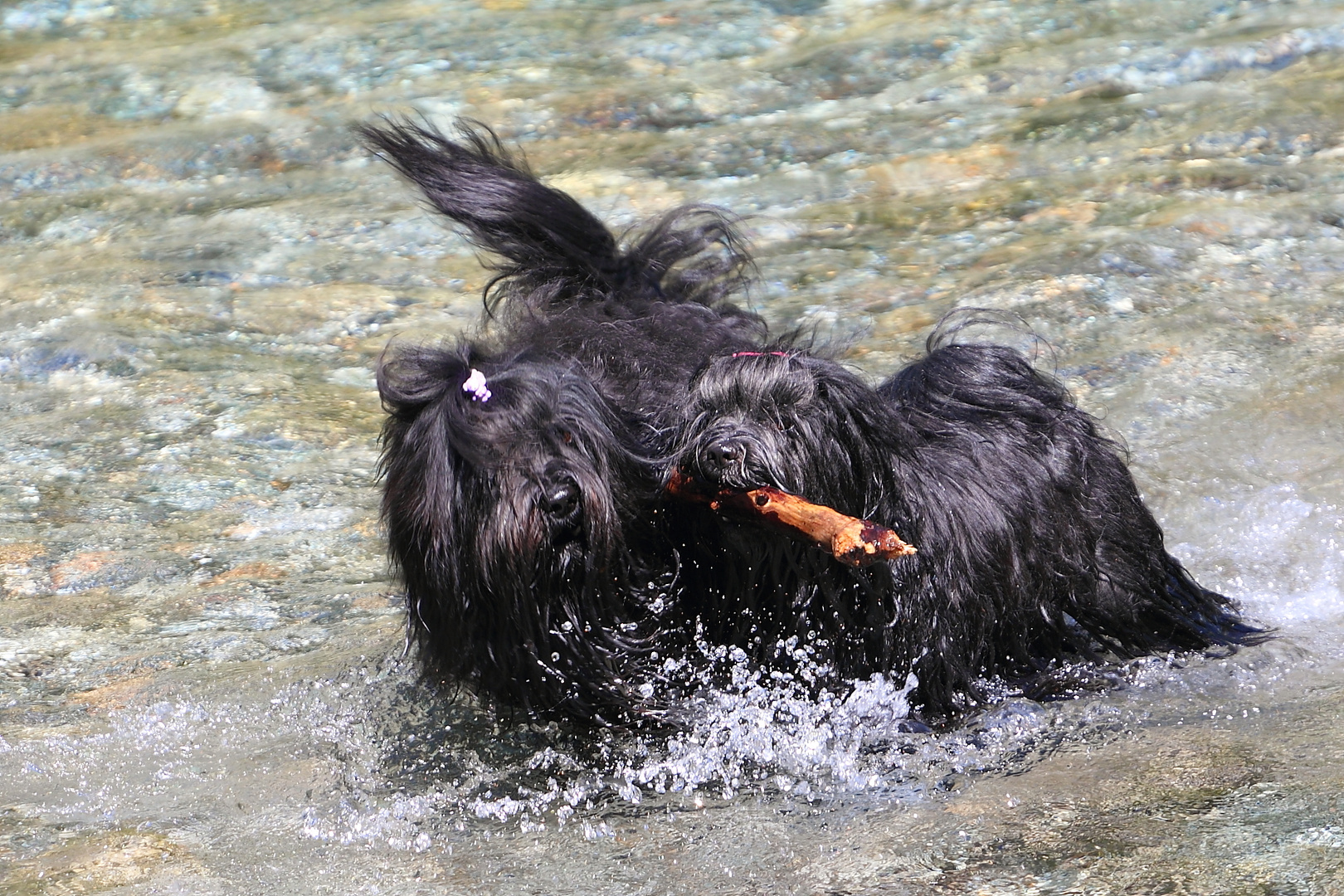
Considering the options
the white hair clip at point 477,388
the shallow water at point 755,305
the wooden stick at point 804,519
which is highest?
the white hair clip at point 477,388

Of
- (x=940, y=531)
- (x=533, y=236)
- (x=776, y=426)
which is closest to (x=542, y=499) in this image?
(x=776, y=426)

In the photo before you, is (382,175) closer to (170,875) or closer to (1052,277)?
(1052,277)

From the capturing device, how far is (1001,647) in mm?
3232

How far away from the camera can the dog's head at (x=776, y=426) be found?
262cm

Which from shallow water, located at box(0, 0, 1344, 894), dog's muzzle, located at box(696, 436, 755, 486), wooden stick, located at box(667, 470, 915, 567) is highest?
dog's muzzle, located at box(696, 436, 755, 486)

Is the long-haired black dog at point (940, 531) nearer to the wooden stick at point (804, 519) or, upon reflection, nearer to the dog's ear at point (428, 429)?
the wooden stick at point (804, 519)

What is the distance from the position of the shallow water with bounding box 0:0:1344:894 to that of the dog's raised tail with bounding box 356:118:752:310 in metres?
0.92

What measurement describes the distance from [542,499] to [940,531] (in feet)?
2.85

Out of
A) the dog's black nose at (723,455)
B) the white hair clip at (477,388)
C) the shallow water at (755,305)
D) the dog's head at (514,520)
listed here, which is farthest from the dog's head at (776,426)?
the shallow water at (755,305)

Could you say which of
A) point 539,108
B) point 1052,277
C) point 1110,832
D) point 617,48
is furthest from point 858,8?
point 1110,832

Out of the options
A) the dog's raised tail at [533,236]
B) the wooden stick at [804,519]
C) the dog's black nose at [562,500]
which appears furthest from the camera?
the dog's raised tail at [533,236]

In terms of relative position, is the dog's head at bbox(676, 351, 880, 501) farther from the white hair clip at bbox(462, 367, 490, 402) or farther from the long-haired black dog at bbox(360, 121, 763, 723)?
the white hair clip at bbox(462, 367, 490, 402)

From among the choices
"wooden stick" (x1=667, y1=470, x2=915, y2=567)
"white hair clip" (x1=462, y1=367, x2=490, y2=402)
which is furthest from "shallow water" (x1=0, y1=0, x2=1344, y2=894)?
"white hair clip" (x1=462, y1=367, x2=490, y2=402)

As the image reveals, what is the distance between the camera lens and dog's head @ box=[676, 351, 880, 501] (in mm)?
2621
